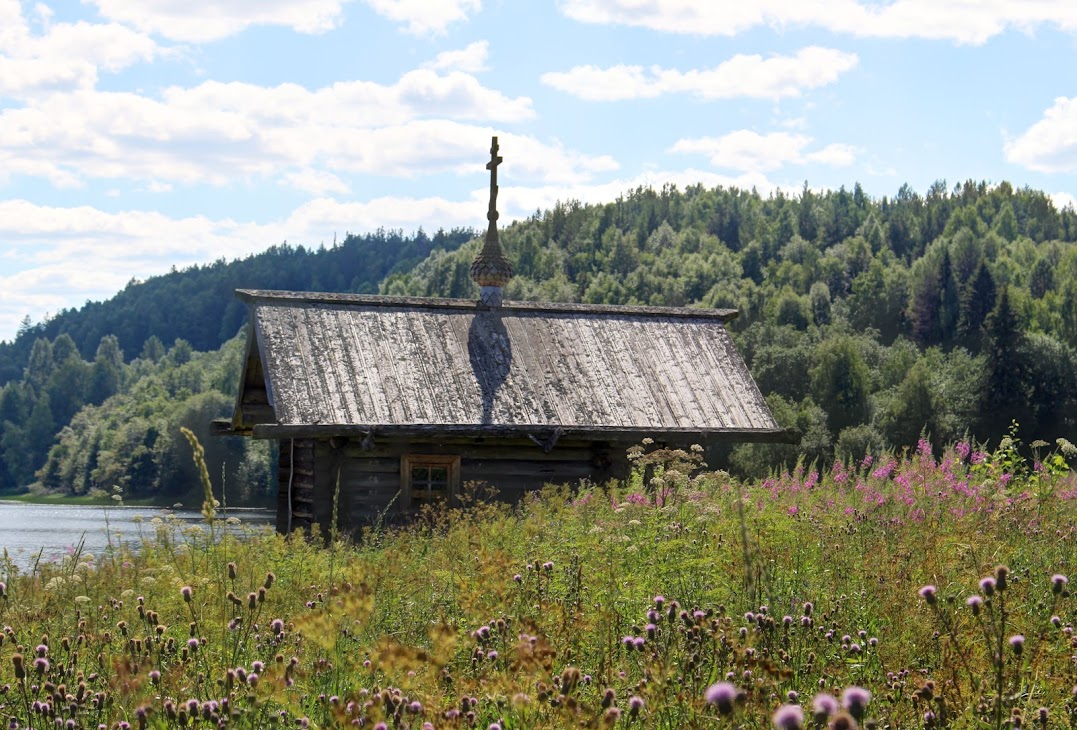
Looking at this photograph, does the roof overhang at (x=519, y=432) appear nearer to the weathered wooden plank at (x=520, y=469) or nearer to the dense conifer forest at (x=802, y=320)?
the weathered wooden plank at (x=520, y=469)

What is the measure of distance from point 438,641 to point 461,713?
1.22ft

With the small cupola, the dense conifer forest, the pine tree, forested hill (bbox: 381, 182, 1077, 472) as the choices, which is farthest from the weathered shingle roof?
the pine tree

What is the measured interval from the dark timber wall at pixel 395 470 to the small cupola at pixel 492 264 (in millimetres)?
2963

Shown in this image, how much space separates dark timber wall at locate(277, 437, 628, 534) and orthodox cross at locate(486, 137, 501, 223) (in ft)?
16.2

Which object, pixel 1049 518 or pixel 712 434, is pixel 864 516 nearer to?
pixel 1049 518

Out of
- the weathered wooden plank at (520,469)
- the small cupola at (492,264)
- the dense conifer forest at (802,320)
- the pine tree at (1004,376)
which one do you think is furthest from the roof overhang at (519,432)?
the pine tree at (1004,376)

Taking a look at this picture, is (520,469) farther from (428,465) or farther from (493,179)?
(493,179)

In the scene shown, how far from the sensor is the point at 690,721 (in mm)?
4441

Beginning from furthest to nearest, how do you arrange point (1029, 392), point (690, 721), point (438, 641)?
1. point (1029, 392)
2. point (690, 721)
3. point (438, 641)

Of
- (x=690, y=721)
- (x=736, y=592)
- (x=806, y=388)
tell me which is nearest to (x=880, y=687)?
(x=736, y=592)

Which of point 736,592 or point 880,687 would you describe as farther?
point 736,592

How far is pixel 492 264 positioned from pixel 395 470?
442 cm

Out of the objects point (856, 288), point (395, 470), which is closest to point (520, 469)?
point (395, 470)

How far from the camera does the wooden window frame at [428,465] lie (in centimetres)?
1660
